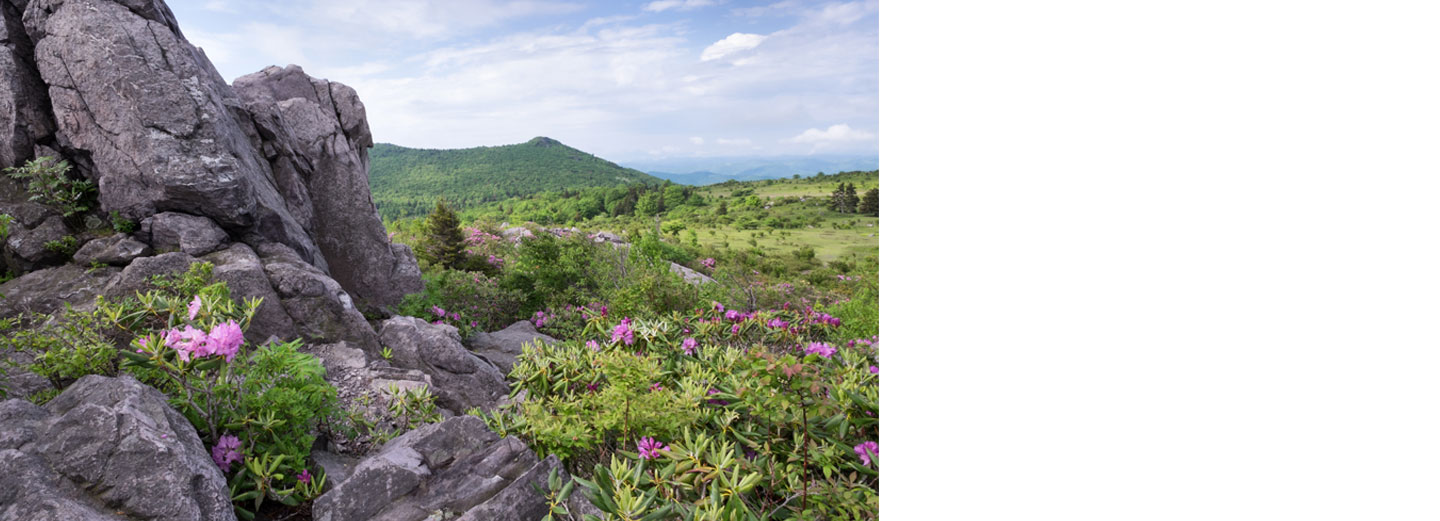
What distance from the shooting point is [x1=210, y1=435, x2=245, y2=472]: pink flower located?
71.5 inches

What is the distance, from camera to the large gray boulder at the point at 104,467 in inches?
56.0

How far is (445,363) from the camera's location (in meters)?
3.56

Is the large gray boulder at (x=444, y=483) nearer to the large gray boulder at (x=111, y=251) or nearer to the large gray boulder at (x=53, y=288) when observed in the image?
the large gray boulder at (x=53, y=288)

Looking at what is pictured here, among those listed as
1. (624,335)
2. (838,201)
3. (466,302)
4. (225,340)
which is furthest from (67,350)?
(838,201)

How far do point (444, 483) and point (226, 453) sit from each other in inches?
30.8

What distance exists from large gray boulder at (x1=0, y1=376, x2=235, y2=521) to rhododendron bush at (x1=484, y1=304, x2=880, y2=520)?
74 cm

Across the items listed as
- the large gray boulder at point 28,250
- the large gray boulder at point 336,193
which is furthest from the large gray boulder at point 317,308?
the large gray boulder at point 336,193

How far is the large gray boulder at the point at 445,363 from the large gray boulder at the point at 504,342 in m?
0.63

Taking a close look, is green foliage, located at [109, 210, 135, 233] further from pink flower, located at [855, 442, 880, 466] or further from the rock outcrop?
pink flower, located at [855, 442, 880, 466]
